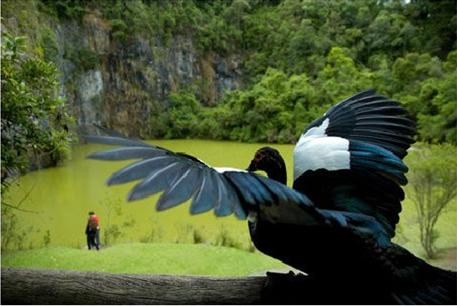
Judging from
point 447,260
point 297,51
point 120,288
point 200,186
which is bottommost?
point 447,260

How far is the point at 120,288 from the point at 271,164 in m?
0.49

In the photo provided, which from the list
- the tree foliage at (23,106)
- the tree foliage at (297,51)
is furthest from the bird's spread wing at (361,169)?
the tree foliage at (297,51)

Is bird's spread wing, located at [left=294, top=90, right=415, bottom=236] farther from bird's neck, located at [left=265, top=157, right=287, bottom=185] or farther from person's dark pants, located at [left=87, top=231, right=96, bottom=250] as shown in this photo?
person's dark pants, located at [left=87, top=231, right=96, bottom=250]

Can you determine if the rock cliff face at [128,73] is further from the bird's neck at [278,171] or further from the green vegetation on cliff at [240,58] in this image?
the bird's neck at [278,171]

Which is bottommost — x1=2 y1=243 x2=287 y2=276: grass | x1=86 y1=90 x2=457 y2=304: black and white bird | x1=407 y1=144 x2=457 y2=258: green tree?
x1=2 y1=243 x2=287 y2=276: grass

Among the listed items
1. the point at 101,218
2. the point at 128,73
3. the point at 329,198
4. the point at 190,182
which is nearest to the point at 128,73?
the point at 128,73

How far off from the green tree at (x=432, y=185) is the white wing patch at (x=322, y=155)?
4502 mm

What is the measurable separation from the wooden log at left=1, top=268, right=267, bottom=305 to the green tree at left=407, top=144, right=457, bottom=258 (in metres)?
4.79

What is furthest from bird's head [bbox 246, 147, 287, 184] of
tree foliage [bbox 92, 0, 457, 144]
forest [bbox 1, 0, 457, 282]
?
tree foliage [bbox 92, 0, 457, 144]

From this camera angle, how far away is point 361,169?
135cm

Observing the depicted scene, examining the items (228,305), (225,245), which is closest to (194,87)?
(225,245)

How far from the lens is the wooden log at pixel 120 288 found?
1286mm

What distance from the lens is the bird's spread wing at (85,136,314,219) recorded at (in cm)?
84

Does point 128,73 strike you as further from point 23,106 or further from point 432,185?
point 23,106
